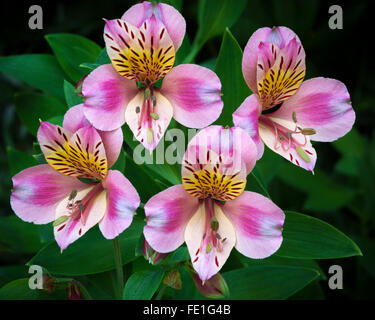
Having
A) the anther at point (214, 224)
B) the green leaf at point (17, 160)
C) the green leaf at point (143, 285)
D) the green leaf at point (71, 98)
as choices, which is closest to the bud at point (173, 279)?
the green leaf at point (143, 285)

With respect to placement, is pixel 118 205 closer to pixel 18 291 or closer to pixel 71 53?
pixel 18 291

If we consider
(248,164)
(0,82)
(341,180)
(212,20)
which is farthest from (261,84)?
(0,82)

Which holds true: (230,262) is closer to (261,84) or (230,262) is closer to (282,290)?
(282,290)

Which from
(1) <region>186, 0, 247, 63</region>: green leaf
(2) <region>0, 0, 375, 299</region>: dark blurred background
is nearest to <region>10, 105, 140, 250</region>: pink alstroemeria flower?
(1) <region>186, 0, 247, 63</region>: green leaf

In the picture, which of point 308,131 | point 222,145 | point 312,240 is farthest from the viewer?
point 312,240

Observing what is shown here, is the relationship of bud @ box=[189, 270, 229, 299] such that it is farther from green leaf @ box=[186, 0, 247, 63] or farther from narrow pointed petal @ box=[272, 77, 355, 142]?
green leaf @ box=[186, 0, 247, 63]

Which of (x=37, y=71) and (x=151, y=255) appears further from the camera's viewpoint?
(x=37, y=71)

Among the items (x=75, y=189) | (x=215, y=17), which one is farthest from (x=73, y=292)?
(x=215, y=17)
